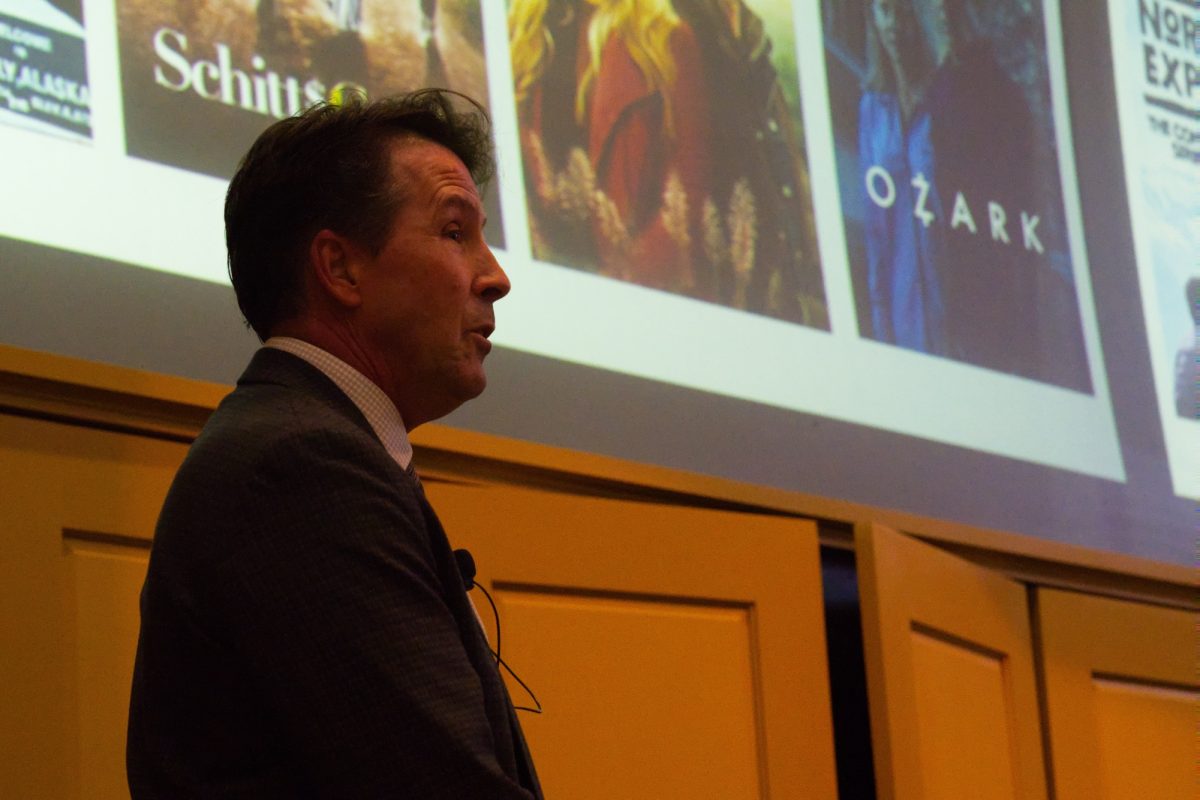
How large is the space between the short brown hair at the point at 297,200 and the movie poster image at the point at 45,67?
2.42 feet

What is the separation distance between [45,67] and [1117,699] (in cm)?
213

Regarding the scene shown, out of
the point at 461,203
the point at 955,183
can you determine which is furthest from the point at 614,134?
the point at 461,203

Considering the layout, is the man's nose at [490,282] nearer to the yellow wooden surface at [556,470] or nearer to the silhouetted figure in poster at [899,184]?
the yellow wooden surface at [556,470]

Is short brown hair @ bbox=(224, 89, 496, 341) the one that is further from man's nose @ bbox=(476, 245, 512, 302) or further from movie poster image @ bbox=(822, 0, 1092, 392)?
movie poster image @ bbox=(822, 0, 1092, 392)

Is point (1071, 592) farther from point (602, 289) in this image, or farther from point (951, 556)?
point (602, 289)

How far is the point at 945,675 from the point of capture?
9.28 feet

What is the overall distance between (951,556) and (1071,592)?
41 centimetres

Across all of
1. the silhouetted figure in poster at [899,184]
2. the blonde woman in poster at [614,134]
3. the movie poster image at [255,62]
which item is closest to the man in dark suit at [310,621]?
the movie poster image at [255,62]

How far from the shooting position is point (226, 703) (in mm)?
1309

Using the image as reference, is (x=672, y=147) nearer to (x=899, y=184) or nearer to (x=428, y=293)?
(x=899, y=184)

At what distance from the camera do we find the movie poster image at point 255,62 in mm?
2424

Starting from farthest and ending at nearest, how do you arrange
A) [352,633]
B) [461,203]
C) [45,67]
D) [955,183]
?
[955,183] < [45,67] < [461,203] < [352,633]

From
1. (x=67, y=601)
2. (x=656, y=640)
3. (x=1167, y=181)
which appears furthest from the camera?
(x=1167, y=181)

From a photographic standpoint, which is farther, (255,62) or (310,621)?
(255,62)
